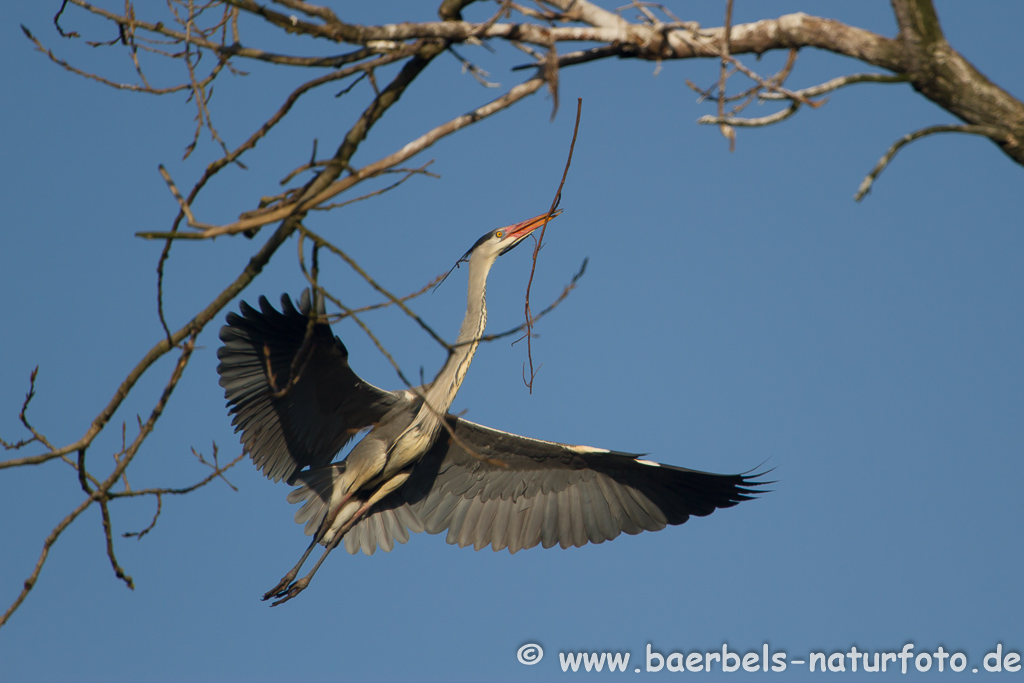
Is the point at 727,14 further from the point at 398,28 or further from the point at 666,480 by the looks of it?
the point at 666,480

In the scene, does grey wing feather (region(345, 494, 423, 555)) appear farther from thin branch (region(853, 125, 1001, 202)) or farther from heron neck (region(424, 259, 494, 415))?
thin branch (region(853, 125, 1001, 202))

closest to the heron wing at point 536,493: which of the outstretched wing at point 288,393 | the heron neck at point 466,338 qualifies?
the heron neck at point 466,338

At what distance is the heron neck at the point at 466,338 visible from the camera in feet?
19.3

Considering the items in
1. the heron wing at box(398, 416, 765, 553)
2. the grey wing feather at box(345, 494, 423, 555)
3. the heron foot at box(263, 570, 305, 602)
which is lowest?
the heron foot at box(263, 570, 305, 602)

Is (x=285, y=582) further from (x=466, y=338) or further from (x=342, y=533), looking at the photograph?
(x=466, y=338)

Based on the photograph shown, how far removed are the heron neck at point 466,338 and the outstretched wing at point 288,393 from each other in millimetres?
400

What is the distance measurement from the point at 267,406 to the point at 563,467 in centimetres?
219

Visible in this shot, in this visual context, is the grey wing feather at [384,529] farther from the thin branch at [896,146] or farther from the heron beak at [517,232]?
the thin branch at [896,146]

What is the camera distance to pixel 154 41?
337 centimetres

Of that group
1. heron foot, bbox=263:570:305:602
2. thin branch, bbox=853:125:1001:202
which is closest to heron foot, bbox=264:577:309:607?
heron foot, bbox=263:570:305:602

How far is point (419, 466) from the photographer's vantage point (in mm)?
6633

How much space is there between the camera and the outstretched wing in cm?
543

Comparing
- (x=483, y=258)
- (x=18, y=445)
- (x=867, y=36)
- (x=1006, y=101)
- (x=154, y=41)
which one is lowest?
(x=18, y=445)

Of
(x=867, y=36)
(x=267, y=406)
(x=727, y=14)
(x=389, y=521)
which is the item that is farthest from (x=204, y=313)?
(x=389, y=521)
